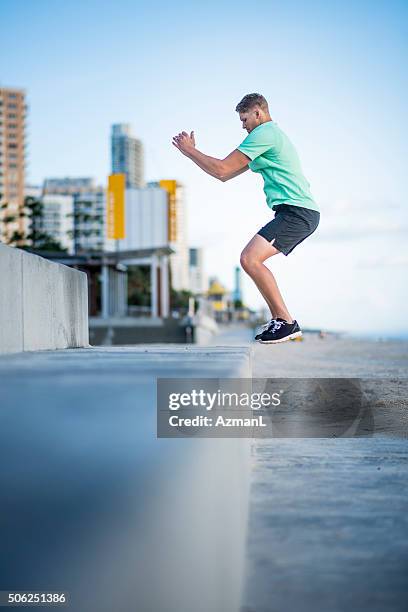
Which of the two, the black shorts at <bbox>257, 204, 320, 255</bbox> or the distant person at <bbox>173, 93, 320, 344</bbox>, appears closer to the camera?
the distant person at <bbox>173, 93, 320, 344</bbox>

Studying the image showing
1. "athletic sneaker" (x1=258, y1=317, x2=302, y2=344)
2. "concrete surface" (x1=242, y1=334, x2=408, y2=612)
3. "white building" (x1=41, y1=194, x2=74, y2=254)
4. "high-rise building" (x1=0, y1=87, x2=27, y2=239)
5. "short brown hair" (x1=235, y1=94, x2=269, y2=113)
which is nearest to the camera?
"concrete surface" (x1=242, y1=334, x2=408, y2=612)

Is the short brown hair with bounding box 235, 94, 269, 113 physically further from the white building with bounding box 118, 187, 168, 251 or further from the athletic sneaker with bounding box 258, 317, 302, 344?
the white building with bounding box 118, 187, 168, 251

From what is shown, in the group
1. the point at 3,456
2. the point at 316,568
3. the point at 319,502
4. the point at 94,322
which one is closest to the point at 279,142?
the point at 319,502

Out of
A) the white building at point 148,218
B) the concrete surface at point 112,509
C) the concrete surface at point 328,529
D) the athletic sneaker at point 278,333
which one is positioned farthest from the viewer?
the white building at point 148,218

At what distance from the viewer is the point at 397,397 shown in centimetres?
763

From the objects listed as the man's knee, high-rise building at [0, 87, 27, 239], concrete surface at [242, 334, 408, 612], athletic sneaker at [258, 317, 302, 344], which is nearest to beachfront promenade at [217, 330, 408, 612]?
concrete surface at [242, 334, 408, 612]

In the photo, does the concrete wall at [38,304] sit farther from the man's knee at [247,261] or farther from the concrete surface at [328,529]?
the concrete surface at [328,529]

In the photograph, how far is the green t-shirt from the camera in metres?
4.75

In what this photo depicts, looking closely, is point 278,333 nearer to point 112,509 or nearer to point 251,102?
point 251,102

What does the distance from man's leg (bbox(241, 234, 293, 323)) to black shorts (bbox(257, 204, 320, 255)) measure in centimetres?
5

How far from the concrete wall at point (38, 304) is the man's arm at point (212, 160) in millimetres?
1097

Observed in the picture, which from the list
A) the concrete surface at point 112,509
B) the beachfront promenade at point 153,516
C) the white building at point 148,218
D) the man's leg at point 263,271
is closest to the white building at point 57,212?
the white building at point 148,218

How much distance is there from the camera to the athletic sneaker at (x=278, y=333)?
16.6ft

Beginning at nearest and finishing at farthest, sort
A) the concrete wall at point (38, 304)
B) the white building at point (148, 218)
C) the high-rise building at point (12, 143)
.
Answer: the concrete wall at point (38, 304) < the white building at point (148, 218) < the high-rise building at point (12, 143)
